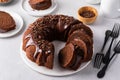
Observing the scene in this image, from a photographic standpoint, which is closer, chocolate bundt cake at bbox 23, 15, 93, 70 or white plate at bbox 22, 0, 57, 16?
chocolate bundt cake at bbox 23, 15, 93, 70

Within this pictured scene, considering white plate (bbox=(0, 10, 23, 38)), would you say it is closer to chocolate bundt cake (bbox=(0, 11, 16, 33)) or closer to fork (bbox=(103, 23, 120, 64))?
chocolate bundt cake (bbox=(0, 11, 16, 33))

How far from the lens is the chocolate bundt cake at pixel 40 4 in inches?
35.2

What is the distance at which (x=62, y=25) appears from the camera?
76 centimetres

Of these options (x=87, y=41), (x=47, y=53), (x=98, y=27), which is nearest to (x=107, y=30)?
(x=98, y=27)

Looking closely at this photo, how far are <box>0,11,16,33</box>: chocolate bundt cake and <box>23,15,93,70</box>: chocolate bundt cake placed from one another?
11 cm

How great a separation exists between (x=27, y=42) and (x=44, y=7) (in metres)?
0.25

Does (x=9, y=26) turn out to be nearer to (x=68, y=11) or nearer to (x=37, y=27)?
(x=37, y=27)

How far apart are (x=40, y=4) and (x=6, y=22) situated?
0.50ft

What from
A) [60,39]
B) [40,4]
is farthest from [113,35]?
[40,4]

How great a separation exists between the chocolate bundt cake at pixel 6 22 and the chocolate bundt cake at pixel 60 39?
112 mm

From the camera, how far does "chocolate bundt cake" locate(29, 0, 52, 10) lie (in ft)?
2.93

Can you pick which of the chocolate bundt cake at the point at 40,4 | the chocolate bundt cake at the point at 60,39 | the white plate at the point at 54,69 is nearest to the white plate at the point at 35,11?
the chocolate bundt cake at the point at 40,4

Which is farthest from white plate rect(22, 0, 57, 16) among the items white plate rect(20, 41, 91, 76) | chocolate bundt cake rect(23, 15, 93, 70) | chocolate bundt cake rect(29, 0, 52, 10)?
white plate rect(20, 41, 91, 76)

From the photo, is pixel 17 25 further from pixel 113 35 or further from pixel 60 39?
pixel 113 35
